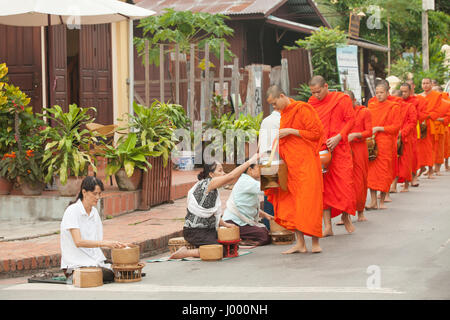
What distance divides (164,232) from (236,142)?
516cm

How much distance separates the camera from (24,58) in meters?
12.1

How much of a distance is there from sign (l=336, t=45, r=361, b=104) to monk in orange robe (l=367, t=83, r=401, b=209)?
318 inches

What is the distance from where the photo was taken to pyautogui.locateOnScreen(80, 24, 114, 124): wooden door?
13.9 meters

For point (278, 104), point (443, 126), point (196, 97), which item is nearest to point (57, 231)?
point (278, 104)

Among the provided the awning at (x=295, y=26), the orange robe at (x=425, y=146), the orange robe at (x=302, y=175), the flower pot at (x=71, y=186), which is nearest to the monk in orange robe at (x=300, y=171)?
the orange robe at (x=302, y=175)

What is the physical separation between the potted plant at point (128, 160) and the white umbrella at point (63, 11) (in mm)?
1781

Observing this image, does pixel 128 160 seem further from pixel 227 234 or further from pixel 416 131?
pixel 416 131

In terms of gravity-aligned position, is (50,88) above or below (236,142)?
above

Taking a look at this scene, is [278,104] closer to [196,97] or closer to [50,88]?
[50,88]

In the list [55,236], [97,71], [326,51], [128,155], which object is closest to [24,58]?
[97,71]

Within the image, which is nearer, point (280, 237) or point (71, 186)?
point (280, 237)

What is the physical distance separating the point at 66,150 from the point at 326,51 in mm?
12581
